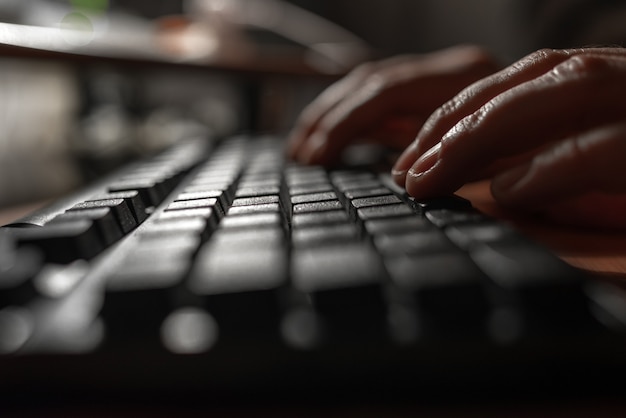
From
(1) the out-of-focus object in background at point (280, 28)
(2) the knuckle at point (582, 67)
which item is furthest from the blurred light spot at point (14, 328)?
(1) the out-of-focus object in background at point (280, 28)

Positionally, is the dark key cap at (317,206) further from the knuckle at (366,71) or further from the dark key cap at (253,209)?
the knuckle at (366,71)

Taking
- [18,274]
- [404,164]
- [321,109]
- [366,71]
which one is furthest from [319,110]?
[18,274]

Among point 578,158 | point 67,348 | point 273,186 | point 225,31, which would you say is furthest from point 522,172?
point 225,31

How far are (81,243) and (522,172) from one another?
0.90ft

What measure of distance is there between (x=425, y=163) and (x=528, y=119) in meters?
0.07

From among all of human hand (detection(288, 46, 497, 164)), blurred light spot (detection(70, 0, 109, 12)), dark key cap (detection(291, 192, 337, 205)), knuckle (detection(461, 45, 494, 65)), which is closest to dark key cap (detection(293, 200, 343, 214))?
dark key cap (detection(291, 192, 337, 205))

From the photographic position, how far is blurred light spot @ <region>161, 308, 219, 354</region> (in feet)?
0.63

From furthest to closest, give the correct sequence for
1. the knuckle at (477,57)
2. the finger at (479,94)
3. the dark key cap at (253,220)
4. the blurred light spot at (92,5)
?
the blurred light spot at (92,5) → the knuckle at (477,57) → the finger at (479,94) → the dark key cap at (253,220)

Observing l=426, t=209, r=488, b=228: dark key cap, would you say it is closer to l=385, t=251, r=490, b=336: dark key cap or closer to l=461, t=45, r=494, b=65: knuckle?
l=385, t=251, r=490, b=336: dark key cap

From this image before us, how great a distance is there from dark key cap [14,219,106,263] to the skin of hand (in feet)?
0.67

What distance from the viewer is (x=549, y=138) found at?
0.37 m

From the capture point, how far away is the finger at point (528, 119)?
34 cm

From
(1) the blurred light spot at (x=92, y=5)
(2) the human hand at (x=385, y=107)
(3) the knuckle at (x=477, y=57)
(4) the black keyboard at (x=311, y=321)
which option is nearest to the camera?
(4) the black keyboard at (x=311, y=321)

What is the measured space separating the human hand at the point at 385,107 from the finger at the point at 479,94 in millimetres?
194
